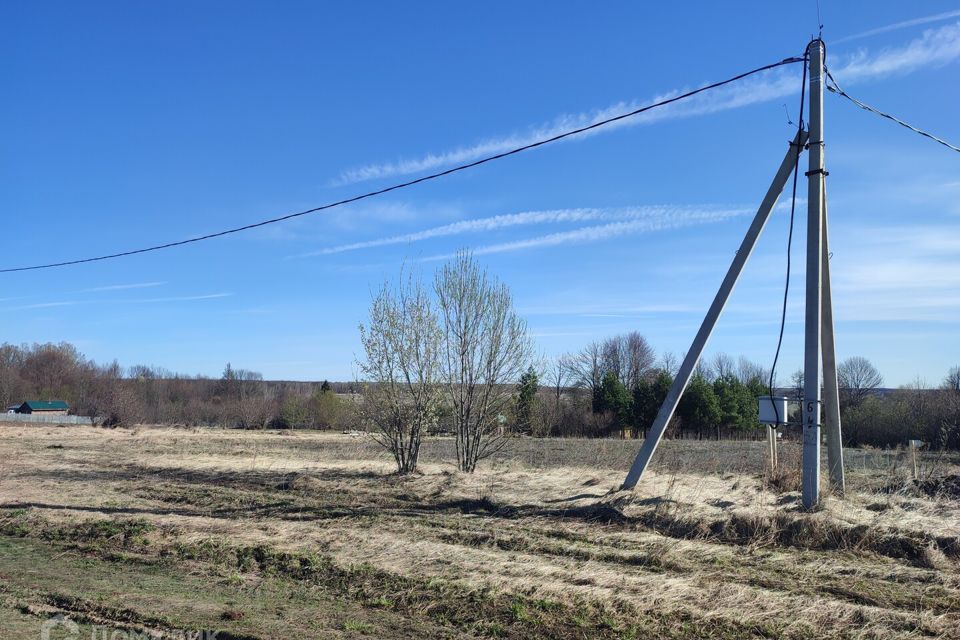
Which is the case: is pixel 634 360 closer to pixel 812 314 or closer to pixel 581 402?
pixel 581 402

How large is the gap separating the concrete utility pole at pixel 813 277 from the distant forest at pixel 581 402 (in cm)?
651

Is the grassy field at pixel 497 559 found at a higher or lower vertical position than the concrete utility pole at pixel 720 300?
lower

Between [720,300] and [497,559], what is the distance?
607 centimetres

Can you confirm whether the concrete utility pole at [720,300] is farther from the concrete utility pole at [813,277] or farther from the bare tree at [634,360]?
the bare tree at [634,360]

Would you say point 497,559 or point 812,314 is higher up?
point 812,314

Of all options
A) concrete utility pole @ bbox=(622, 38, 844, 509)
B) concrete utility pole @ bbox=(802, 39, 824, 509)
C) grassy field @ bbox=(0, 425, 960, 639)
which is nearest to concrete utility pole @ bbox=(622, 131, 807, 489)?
concrete utility pole @ bbox=(622, 38, 844, 509)

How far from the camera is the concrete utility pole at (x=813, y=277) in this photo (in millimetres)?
10141

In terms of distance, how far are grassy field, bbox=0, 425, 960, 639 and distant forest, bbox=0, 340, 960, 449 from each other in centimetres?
619

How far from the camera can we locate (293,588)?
22.7 ft

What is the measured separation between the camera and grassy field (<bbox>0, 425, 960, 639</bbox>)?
576 centimetres

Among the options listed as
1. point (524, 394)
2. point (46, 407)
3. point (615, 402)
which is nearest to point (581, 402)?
point (615, 402)

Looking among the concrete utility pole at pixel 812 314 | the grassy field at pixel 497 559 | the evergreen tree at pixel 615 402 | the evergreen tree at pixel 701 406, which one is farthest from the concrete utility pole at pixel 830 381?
the evergreen tree at pixel 615 402

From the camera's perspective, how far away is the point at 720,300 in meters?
11.5

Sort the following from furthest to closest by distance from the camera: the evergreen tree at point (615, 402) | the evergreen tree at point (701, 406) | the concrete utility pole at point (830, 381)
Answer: the evergreen tree at point (615, 402) < the evergreen tree at point (701, 406) < the concrete utility pole at point (830, 381)
